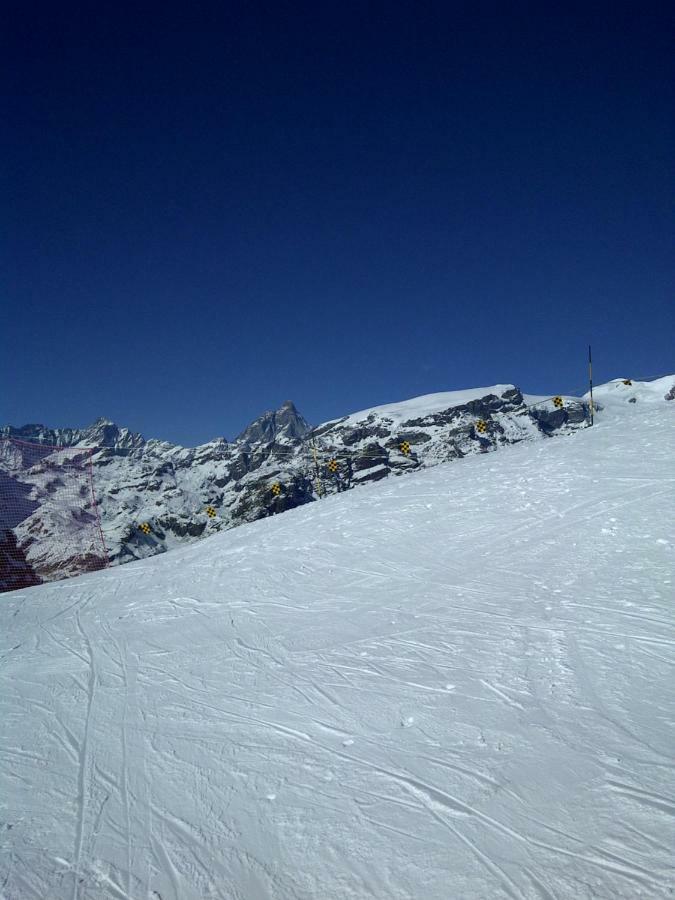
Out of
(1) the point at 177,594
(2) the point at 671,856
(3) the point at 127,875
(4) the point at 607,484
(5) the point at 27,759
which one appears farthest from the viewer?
(4) the point at 607,484

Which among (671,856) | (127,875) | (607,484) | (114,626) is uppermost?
(607,484)

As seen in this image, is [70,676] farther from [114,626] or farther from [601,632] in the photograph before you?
[601,632]

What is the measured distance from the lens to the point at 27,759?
5.07 m

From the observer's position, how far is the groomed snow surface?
338 centimetres

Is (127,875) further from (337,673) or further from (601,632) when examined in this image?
(601,632)

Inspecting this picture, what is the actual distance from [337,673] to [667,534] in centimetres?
735

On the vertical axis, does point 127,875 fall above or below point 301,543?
below

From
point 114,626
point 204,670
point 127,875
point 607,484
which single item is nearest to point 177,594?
point 114,626

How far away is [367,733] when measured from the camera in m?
4.88

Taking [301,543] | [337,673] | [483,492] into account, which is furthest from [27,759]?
[483,492]

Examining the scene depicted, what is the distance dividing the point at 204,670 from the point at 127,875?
3.47m

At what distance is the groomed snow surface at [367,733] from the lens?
11.1ft

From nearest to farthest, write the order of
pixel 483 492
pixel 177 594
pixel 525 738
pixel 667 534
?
pixel 525 738, pixel 667 534, pixel 177 594, pixel 483 492

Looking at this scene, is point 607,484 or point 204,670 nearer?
point 204,670
